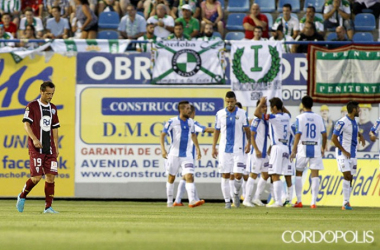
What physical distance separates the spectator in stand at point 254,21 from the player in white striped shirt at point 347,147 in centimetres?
586

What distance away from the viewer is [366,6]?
2580 cm

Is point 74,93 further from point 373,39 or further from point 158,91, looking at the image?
point 373,39

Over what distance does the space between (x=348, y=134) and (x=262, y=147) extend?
84.3 inches

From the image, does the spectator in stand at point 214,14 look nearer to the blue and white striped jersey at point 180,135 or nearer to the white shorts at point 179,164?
the blue and white striped jersey at point 180,135

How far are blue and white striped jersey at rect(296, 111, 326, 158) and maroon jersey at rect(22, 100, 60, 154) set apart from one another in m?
6.44

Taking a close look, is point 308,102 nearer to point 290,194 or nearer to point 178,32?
point 290,194

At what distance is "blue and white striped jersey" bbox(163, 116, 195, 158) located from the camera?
62.2 ft

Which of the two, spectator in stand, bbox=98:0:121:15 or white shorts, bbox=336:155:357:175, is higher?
spectator in stand, bbox=98:0:121:15

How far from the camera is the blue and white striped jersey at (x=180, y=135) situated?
62.2 feet

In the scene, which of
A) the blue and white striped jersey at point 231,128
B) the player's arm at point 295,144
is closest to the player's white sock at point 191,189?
the blue and white striped jersey at point 231,128

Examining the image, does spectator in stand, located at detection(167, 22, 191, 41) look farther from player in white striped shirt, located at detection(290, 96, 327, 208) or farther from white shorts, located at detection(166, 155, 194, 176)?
white shorts, located at detection(166, 155, 194, 176)

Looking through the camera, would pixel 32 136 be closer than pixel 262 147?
Yes

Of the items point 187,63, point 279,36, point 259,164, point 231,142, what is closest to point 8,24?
point 187,63

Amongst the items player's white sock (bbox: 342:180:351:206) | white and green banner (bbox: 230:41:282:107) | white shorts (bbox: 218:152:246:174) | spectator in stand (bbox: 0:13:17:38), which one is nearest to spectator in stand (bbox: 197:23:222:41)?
white and green banner (bbox: 230:41:282:107)
